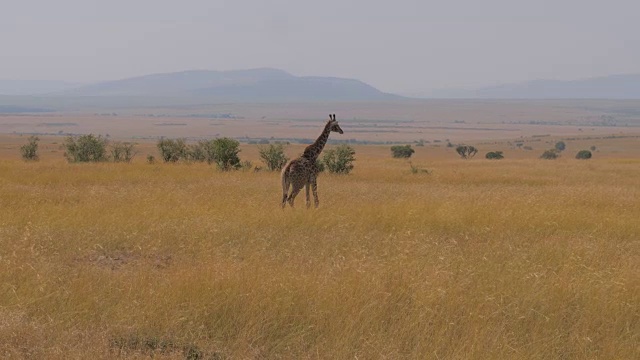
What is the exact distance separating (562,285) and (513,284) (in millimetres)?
634

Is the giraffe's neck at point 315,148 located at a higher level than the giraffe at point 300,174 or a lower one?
higher

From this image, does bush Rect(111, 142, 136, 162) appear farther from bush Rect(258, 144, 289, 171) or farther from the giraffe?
the giraffe

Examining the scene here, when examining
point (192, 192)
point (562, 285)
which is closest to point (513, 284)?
point (562, 285)

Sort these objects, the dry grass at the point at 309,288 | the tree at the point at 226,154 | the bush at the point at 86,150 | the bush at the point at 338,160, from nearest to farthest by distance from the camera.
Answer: the dry grass at the point at 309,288 < the tree at the point at 226,154 < the bush at the point at 338,160 < the bush at the point at 86,150

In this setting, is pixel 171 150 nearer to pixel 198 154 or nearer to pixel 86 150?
pixel 198 154

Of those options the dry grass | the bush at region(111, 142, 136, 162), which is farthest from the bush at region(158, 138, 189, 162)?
the dry grass

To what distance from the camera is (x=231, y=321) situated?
633 cm

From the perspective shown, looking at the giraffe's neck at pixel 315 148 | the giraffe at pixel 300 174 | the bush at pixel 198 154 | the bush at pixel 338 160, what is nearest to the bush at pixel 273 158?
the bush at pixel 338 160

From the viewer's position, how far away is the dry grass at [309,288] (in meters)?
5.86

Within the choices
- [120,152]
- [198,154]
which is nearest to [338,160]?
[198,154]

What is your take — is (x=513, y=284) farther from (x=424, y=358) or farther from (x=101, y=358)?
(x=101, y=358)

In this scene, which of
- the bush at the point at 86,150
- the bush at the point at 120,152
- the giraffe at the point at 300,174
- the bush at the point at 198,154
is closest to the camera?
the giraffe at the point at 300,174

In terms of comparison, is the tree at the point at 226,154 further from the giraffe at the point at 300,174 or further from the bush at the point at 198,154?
the giraffe at the point at 300,174

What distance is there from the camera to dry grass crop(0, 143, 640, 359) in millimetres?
5855
